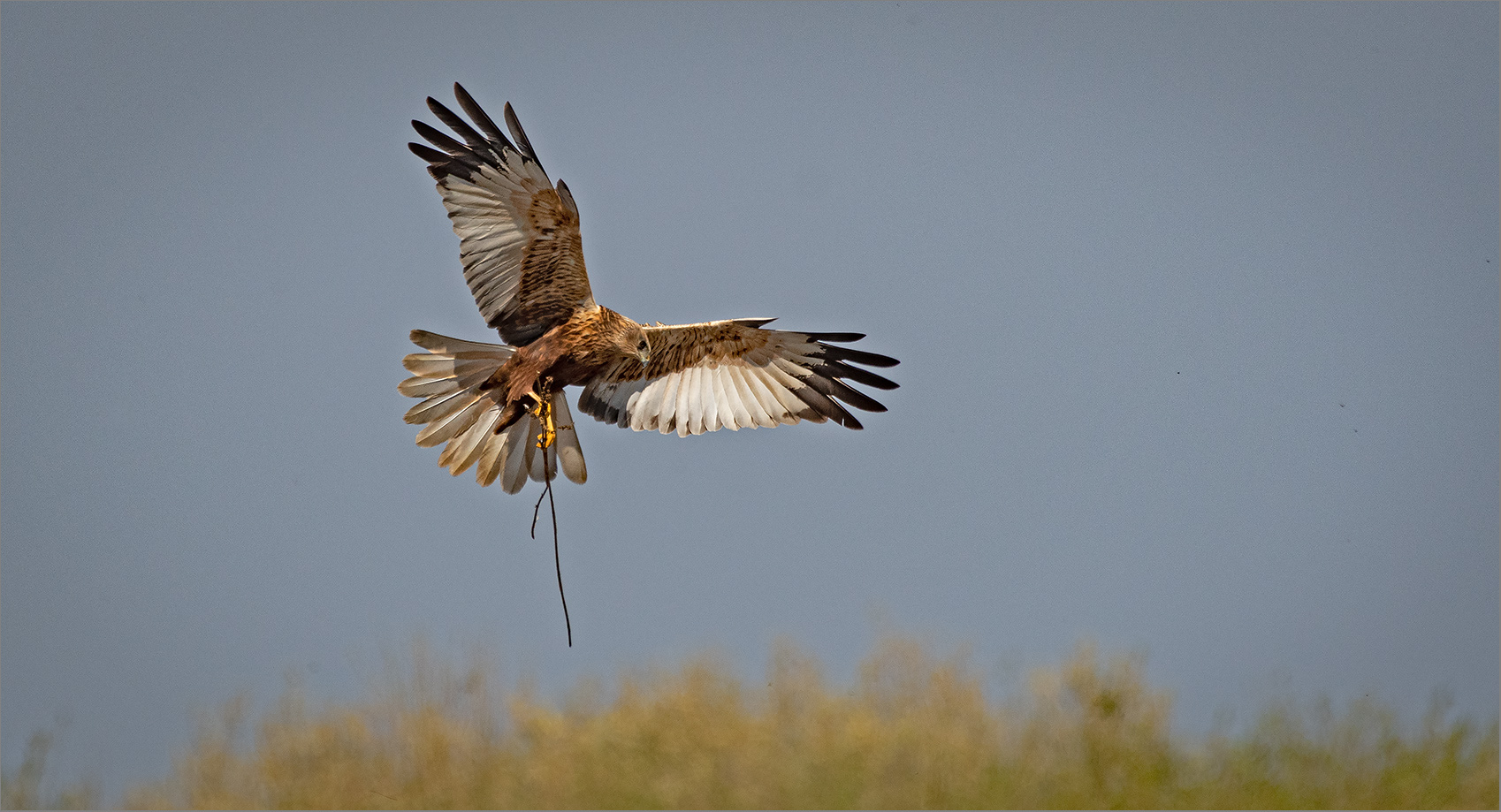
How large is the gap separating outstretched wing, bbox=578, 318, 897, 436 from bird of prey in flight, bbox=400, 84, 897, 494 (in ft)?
0.04

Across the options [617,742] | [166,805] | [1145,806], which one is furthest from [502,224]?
[1145,806]

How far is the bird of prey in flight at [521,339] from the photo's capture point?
504 cm

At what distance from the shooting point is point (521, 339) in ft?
17.5

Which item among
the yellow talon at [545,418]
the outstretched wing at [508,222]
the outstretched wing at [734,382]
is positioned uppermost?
the outstretched wing at [508,222]

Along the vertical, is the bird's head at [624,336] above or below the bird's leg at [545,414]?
above

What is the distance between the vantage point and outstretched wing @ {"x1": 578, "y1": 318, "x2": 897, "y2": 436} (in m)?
5.81

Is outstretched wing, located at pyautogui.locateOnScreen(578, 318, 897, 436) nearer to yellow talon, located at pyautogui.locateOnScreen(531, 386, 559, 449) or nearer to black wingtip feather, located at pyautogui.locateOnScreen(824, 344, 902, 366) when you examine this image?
black wingtip feather, located at pyautogui.locateOnScreen(824, 344, 902, 366)

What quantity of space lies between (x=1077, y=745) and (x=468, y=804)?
2746mm

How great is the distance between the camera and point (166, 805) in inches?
217

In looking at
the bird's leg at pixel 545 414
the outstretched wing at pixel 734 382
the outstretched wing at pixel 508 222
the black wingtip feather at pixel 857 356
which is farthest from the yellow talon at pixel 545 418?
the black wingtip feather at pixel 857 356

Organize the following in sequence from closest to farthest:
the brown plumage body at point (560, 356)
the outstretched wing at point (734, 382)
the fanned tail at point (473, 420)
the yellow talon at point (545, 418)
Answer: the yellow talon at point (545, 418), the brown plumage body at point (560, 356), the fanned tail at point (473, 420), the outstretched wing at point (734, 382)

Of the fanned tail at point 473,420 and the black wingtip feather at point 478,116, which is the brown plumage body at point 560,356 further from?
the black wingtip feather at point 478,116

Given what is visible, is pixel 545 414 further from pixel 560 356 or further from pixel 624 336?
pixel 624 336

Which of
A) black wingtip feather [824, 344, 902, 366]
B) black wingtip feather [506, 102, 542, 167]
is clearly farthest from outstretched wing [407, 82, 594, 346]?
black wingtip feather [824, 344, 902, 366]
